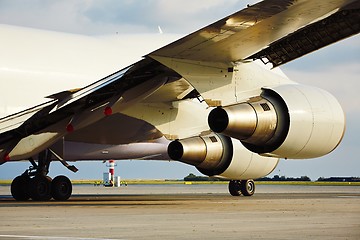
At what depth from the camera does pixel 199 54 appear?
18797 millimetres

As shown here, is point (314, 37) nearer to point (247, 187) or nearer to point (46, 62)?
point (46, 62)

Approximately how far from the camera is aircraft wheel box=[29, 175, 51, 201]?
78.2 feet

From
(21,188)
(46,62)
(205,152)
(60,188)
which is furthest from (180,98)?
(21,188)

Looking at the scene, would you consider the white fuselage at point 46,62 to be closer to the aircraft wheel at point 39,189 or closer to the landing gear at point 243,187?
the aircraft wheel at point 39,189

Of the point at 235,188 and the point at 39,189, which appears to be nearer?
the point at 39,189

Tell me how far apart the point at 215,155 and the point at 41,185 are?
5399 mm

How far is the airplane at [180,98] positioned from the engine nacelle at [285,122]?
0.09ft

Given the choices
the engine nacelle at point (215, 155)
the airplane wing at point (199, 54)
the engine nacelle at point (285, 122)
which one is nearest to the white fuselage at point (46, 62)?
the airplane wing at point (199, 54)

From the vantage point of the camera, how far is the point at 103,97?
70.5ft

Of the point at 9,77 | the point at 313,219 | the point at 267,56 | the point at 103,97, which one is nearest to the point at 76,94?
the point at 103,97

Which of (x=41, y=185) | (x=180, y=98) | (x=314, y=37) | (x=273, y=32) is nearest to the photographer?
(x=273, y=32)

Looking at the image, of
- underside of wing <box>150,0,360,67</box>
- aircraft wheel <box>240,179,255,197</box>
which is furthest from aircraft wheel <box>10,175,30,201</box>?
underside of wing <box>150,0,360,67</box>

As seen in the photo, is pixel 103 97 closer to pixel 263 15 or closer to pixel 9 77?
pixel 9 77

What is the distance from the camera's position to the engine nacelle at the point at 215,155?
22.2 metres
